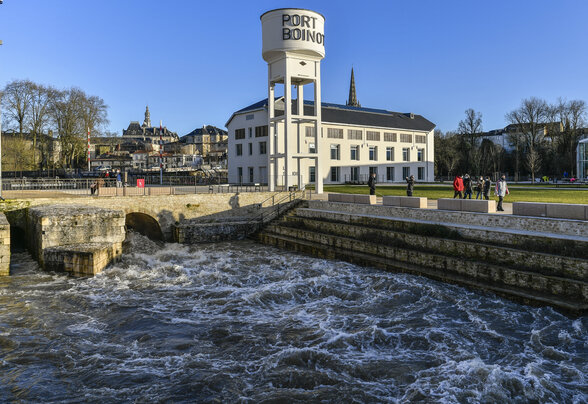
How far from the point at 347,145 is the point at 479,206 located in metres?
34.8

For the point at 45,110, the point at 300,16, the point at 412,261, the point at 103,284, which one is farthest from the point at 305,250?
the point at 45,110

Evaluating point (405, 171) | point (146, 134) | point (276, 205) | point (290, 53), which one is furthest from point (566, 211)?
point (146, 134)

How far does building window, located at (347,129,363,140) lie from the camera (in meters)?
51.8

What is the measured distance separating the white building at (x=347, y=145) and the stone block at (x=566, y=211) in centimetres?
3099

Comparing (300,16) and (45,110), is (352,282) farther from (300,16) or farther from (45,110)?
(45,110)

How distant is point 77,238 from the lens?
677 inches

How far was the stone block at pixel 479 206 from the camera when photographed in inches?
685

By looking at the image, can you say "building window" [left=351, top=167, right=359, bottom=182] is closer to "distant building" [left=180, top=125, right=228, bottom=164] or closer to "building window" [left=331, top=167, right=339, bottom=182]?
"building window" [left=331, top=167, right=339, bottom=182]


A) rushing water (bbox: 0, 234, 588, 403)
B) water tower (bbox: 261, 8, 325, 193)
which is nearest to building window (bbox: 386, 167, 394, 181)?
water tower (bbox: 261, 8, 325, 193)

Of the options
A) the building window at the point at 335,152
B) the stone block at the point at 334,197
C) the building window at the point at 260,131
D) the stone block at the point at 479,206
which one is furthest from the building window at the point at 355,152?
the stone block at the point at 479,206

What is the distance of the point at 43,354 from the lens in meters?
8.95

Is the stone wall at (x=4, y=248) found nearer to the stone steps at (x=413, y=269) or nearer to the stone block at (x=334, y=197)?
the stone steps at (x=413, y=269)

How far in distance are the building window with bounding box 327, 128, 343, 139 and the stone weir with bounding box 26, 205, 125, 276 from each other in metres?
34.3

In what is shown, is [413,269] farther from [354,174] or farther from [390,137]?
[390,137]
